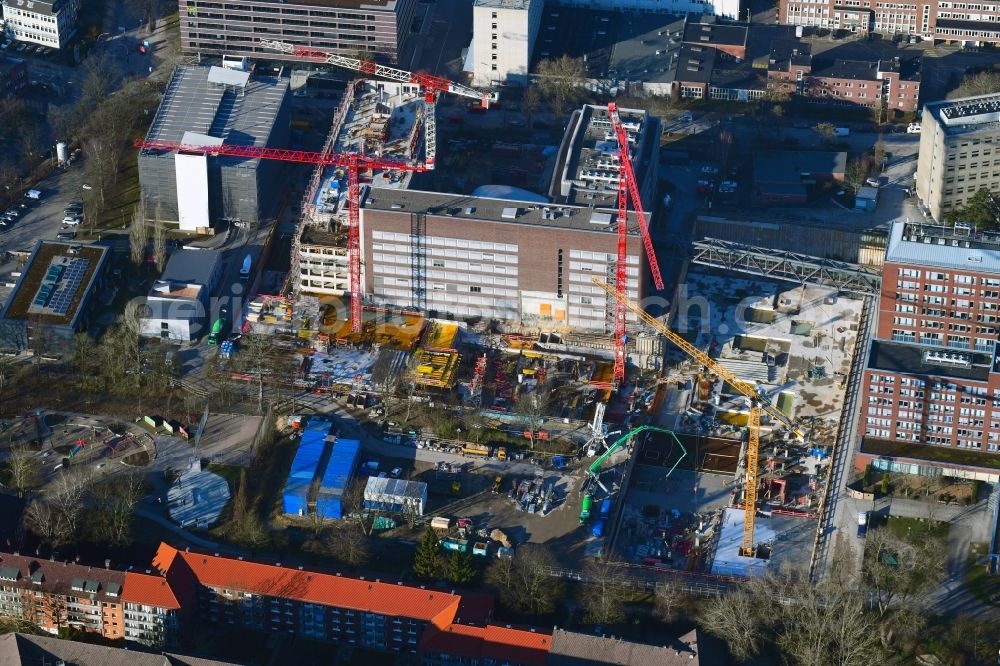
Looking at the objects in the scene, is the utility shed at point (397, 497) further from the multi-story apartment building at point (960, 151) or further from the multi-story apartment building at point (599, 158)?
the multi-story apartment building at point (960, 151)

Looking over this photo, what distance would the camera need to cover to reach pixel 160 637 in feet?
387

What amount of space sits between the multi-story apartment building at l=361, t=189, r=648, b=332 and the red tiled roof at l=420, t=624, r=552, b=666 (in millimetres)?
34718

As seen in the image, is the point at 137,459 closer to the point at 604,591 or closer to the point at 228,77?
the point at 604,591

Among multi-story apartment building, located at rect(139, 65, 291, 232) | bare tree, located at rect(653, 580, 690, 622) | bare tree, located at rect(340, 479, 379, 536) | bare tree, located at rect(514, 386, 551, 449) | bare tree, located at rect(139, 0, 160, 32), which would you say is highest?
bare tree, located at rect(139, 0, 160, 32)

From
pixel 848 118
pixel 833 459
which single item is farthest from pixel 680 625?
pixel 848 118

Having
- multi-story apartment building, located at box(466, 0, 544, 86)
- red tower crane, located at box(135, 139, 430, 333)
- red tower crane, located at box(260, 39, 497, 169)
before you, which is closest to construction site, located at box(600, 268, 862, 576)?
red tower crane, located at box(135, 139, 430, 333)

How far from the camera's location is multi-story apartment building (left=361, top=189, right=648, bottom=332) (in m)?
142

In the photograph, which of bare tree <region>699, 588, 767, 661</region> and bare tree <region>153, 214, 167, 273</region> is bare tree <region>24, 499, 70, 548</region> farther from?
bare tree <region>699, 588, 767, 661</region>

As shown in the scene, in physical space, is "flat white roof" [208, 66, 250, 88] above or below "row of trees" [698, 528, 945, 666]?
above

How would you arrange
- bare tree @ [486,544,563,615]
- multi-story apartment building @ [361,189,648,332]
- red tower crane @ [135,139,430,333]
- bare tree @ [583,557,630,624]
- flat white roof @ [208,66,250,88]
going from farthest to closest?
flat white roof @ [208,66,250,88]
red tower crane @ [135,139,430,333]
multi-story apartment building @ [361,189,648,332]
bare tree @ [486,544,563,615]
bare tree @ [583,557,630,624]

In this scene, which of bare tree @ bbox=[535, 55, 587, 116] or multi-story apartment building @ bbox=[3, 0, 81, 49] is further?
multi-story apartment building @ bbox=[3, 0, 81, 49]

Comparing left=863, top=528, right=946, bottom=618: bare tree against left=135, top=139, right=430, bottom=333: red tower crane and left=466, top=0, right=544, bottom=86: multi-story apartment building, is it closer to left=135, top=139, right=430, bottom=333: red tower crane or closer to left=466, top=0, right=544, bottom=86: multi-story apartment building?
left=135, top=139, right=430, bottom=333: red tower crane

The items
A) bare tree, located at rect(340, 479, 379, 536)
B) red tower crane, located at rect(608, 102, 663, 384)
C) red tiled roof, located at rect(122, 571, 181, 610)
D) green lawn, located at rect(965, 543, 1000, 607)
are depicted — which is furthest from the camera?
red tower crane, located at rect(608, 102, 663, 384)

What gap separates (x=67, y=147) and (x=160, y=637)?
5685 centimetres
